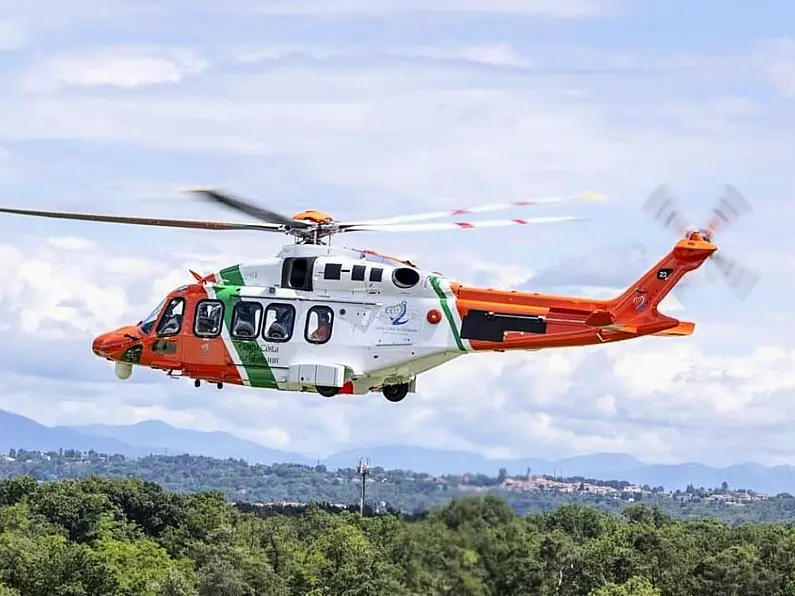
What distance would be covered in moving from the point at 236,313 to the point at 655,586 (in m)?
66.9

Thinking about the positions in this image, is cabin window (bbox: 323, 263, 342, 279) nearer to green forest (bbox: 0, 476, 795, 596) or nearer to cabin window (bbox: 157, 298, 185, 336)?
cabin window (bbox: 157, 298, 185, 336)

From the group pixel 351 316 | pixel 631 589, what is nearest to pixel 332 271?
pixel 351 316

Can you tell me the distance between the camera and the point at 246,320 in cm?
4419

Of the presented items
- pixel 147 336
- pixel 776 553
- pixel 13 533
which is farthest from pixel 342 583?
pixel 147 336

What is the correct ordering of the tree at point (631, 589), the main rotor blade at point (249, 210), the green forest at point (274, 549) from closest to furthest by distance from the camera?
the main rotor blade at point (249, 210), the tree at point (631, 589), the green forest at point (274, 549)

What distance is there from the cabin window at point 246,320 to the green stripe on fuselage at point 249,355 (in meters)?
0.11

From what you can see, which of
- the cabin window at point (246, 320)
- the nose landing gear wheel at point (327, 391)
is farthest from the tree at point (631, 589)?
the cabin window at point (246, 320)

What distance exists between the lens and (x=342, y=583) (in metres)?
106

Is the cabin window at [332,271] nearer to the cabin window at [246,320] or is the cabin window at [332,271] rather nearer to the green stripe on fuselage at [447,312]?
the cabin window at [246,320]

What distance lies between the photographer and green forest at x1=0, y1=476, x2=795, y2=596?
9794cm

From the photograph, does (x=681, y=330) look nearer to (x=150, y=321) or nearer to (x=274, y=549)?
(x=150, y=321)

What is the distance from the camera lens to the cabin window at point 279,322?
143ft

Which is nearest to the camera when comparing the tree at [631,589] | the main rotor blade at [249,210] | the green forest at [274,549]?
the main rotor blade at [249,210]

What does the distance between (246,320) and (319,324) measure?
1886mm
